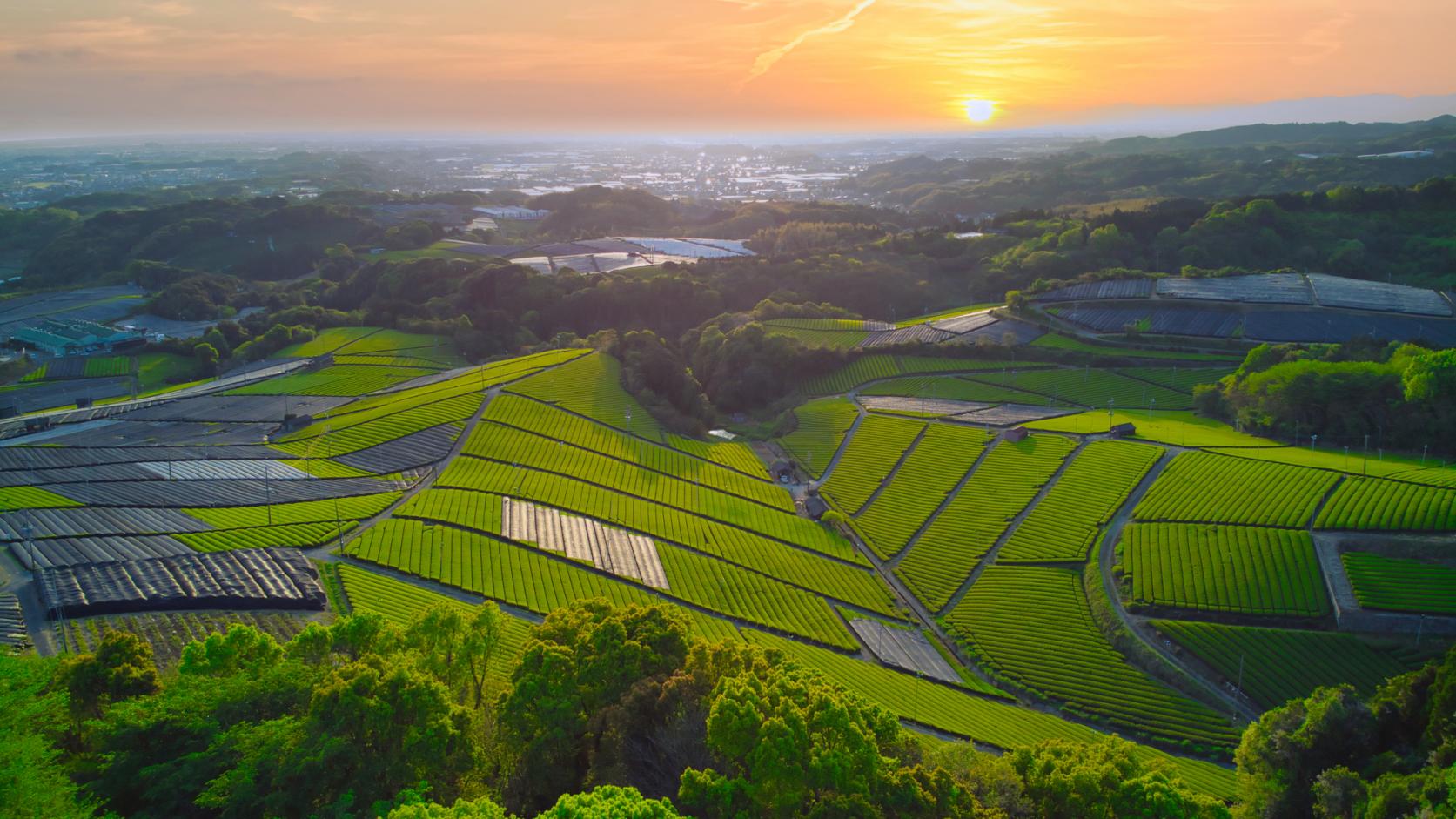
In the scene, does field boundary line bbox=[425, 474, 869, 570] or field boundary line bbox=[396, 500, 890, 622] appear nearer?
field boundary line bbox=[396, 500, 890, 622]

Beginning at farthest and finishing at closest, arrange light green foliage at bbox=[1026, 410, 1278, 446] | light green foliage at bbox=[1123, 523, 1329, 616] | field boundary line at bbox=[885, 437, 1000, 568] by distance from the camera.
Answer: light green foliage at bbox=[1026, 410, 1278, 446] → field boundary line at bbox=[885, 437, 1000, 568] → light green foliage at bbox=[1123, 523, 1329, 616]

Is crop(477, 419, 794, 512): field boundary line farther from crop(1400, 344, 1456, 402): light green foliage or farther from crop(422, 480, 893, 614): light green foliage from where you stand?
crop(1400, 344, 1456, 402): light green foliage

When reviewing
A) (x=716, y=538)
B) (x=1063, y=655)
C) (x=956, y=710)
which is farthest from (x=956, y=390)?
→ (x=956, y=710)

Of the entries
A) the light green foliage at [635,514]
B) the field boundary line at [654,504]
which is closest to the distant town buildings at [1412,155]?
the field boundary line at [654,504]

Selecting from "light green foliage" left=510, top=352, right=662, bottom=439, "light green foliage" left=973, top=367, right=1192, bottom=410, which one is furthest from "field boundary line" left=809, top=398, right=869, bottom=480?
"light green foliage" left=510, top=352, right=662, bottom=439

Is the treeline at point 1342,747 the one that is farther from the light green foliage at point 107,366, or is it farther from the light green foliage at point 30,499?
the light green foliage at point 107,366

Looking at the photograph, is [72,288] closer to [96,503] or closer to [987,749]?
[96,503]

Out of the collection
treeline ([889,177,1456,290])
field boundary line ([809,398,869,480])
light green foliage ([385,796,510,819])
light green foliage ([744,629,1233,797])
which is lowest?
light green foliage ([744,629,1233,797])
